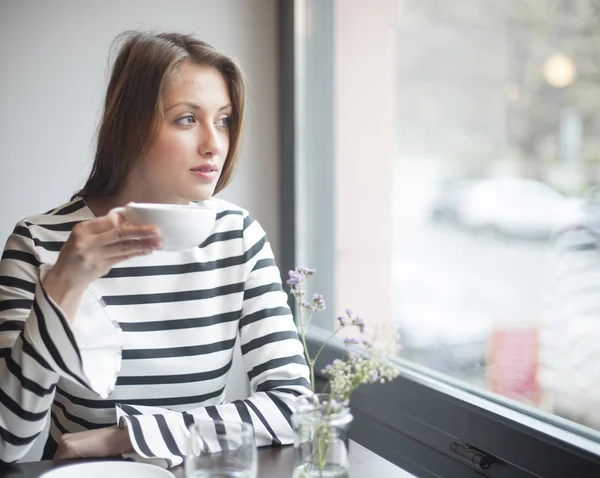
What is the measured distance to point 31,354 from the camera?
120cm

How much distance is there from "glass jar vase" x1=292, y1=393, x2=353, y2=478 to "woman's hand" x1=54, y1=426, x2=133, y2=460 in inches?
16.2

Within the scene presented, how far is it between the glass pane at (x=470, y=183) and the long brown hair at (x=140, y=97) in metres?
0.57

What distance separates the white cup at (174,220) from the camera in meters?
1.02

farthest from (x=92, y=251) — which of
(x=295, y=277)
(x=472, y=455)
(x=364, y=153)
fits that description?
(x=364, y=153)

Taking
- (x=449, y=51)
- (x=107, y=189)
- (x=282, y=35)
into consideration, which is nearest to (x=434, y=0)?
(x=449, y=51)

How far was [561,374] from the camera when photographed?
Result: 1.56 meters

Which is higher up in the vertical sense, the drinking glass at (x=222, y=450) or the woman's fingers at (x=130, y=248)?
the woman's fingers at (x=130, y=248)

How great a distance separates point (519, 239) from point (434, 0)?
2.15ft

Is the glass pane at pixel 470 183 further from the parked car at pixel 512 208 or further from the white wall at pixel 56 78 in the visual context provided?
the white wall at pixel 56 78

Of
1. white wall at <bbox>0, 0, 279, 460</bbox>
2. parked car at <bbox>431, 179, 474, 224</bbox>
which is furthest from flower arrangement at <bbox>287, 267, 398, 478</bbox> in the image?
white wall at <bbox>0, 0, 279, 460</bbox>

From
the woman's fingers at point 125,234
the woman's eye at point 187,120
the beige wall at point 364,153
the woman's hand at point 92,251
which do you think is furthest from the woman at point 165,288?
the beige wall at point 364,153

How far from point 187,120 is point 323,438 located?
0.81 meters

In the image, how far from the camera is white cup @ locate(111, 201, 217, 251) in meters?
1.02

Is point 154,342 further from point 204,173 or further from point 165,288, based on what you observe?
point 204,173
